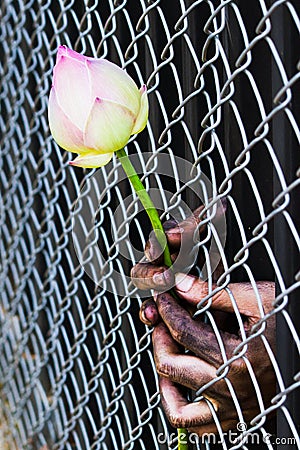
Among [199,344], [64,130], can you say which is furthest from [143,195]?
[199,344]

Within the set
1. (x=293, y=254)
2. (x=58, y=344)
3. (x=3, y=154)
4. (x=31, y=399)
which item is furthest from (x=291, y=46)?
(x=31, y=399)

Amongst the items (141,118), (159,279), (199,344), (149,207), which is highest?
(141,118)

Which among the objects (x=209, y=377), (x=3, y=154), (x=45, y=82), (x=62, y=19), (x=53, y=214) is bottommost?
(x=209, y=377)

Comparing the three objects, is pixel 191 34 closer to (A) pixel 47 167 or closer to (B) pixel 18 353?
(A) pixel 47 167

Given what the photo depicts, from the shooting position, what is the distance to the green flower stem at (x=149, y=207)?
103 cm

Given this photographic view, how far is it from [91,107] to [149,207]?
15cm

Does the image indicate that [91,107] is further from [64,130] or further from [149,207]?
[149,207]

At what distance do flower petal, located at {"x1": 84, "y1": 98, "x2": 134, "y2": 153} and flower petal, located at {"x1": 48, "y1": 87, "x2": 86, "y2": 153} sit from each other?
11 mm

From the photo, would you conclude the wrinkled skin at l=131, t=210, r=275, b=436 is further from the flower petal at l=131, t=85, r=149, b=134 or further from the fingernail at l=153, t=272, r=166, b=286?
the flower petal at l=131, t=85, r=149, b=134

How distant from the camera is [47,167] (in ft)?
6.26

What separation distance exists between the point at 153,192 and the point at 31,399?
105 centimetres

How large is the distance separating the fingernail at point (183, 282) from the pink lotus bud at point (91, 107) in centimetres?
22

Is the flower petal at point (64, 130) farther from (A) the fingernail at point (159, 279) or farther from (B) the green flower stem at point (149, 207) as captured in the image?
(A) the fingernail at point (159, 279)

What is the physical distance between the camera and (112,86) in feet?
3.34
